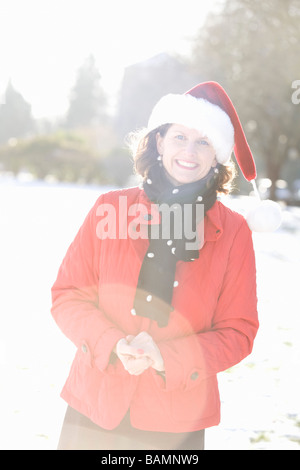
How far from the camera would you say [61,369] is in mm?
4477

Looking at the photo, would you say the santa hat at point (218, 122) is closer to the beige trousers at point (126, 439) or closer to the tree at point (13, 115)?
the beige trousers at point (126, 439)

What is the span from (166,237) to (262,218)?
1.27 feet

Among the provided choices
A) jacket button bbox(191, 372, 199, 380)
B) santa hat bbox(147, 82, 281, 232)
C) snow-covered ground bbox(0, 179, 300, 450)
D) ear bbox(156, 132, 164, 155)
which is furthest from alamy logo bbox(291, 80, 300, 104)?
jacket button bbox(191, 372, 199, 380)

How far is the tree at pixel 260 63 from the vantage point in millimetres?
14758

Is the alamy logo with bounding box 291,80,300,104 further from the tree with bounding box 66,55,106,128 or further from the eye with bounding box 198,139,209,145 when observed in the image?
the tree with bounding box 66,55,106,128

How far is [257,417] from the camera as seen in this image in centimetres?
376

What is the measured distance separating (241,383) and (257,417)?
0.64m

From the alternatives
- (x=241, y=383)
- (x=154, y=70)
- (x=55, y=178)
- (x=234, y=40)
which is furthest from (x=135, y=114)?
(x=241, y=383)

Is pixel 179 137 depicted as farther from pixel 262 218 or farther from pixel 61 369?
pixel 61 369

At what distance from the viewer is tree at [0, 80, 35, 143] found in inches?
2771

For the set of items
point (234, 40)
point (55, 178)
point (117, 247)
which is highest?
point (234, 40)

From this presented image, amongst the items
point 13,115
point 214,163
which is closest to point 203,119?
point 214,163

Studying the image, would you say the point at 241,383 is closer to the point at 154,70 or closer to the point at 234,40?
the point at 234,40

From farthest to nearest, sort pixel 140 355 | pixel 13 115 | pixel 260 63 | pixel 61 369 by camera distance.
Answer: pixel 13 115 → pixel 260 63 → pixel 61 369 → pixel 140 355
